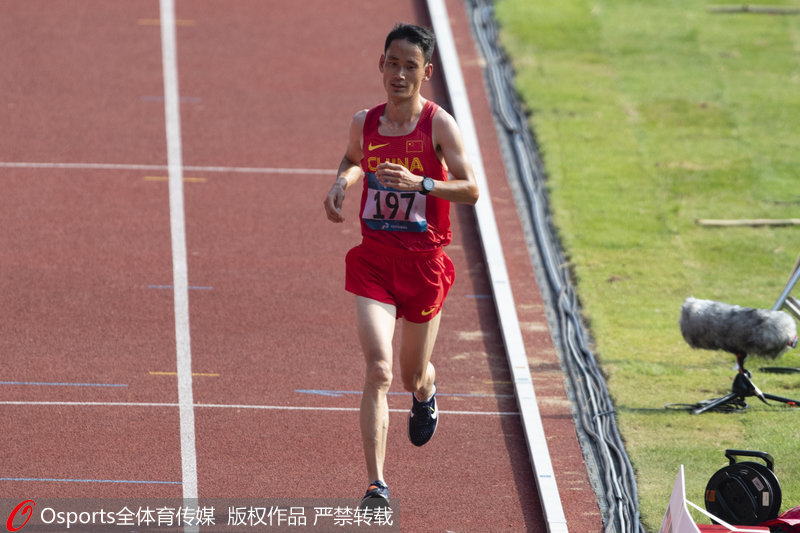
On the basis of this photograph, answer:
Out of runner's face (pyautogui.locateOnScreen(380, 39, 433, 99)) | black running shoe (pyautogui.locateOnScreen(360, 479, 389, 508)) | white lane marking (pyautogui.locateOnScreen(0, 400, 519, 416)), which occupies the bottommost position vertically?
black running shoe (pyautogui.locateOnScreen(360, 479, 389, 508))

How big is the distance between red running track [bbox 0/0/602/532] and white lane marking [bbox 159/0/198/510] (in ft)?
0.23

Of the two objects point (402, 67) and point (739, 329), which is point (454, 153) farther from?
point (739, 329)

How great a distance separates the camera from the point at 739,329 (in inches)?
289

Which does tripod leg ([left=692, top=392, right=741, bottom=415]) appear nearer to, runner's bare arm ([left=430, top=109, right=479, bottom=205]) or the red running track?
the red running track

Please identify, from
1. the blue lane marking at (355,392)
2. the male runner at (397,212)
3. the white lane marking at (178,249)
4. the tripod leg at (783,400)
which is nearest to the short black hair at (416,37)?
the male runner at (397,212)

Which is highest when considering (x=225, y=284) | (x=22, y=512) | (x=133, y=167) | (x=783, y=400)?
(x=133, y=167)

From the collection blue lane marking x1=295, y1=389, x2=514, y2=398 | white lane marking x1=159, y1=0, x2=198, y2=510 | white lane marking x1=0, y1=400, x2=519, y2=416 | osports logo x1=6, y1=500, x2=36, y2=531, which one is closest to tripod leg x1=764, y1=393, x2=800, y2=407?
blue lane marking x1=295, y1=389, x2=514, y2=398

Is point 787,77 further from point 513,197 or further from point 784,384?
point 784,384

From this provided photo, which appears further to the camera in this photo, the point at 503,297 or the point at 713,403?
the point at 503,297

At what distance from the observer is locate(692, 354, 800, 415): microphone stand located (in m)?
7.59

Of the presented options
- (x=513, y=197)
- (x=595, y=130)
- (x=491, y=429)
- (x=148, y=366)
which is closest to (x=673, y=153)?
(x=595, y=130)

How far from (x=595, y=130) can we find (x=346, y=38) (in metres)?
3.17

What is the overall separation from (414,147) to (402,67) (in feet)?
1.36

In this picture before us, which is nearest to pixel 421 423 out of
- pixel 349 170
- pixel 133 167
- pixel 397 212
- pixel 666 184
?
pixel 397 212
